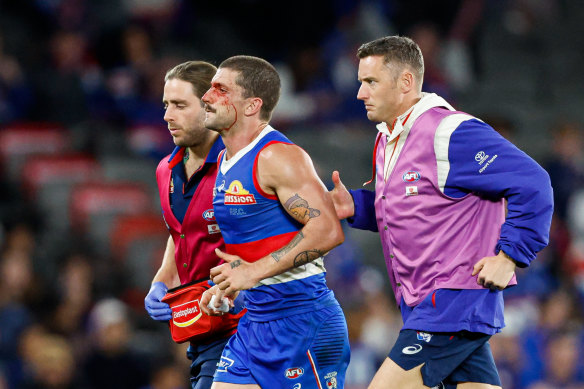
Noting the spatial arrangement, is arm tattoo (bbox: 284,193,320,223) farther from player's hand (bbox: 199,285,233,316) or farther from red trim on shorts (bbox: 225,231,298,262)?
player's hand (bbox: 199,285,233,316)

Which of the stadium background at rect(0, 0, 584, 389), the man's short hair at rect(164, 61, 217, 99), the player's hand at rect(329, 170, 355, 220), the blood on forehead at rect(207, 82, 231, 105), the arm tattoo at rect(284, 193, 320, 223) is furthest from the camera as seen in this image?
the stadium background at rect(0, 0, 584, 389)

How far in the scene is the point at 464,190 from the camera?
4992 millimetres

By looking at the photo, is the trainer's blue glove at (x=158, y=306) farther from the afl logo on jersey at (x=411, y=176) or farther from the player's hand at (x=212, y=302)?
the afl logo on jersey at (x=411, y=176)

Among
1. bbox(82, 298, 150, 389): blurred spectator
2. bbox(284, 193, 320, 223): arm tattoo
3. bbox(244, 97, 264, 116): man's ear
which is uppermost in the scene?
bbox(244, 97, 264, 116): man's ear

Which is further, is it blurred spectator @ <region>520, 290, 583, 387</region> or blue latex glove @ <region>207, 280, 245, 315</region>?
blurred spectator @ <region>520, 290, 583, 387</region>

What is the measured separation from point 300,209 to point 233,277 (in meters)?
0.51

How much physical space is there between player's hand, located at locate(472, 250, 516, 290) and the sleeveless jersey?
0.93 metres

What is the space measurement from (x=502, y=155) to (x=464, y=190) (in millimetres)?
→ 269

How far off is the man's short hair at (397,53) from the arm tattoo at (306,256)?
3.53 feet

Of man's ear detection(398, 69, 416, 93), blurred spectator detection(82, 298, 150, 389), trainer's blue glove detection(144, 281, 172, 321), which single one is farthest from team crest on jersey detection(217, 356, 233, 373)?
blurred spectator detection(82, 298, 150, 389)

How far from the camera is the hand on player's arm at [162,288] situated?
19.0ft

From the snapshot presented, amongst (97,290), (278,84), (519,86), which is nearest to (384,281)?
(97,290)

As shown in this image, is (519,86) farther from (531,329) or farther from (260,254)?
(260,254)

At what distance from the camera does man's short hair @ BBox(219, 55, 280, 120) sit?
532 cm
